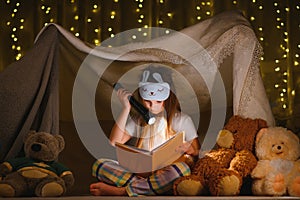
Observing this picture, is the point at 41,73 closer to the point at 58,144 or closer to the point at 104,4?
the point at 58,144

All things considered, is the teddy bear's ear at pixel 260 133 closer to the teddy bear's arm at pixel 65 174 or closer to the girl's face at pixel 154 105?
the girl's face at pixel 154 105

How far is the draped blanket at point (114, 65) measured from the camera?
2.22 meters

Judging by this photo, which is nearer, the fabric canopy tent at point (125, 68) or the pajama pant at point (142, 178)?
the pajama pant at point (142, 178)

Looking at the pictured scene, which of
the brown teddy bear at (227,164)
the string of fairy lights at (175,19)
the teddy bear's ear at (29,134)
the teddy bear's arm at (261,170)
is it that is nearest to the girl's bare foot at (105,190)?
the brown teddy bear at (227,164)

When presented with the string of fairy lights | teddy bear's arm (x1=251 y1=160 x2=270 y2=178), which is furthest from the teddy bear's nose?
the string of fairy lights

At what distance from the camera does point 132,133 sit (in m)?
2.34

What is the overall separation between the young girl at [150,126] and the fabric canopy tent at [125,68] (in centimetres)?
10

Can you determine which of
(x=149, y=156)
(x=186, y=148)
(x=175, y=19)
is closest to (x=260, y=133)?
(x=186, y=148)

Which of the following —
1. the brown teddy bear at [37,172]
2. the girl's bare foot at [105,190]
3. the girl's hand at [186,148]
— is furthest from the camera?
the girl's hand at [186,148]

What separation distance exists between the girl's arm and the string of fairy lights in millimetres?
790

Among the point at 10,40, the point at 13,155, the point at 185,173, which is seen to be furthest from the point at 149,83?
the point at 10,40

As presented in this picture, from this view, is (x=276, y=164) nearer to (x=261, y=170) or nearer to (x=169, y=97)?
(x=261, y=170)

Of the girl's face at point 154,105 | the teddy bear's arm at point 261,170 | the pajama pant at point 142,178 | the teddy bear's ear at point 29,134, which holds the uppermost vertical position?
the girl's face at point 154,105

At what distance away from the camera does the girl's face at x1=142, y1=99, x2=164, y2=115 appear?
2.31 m
